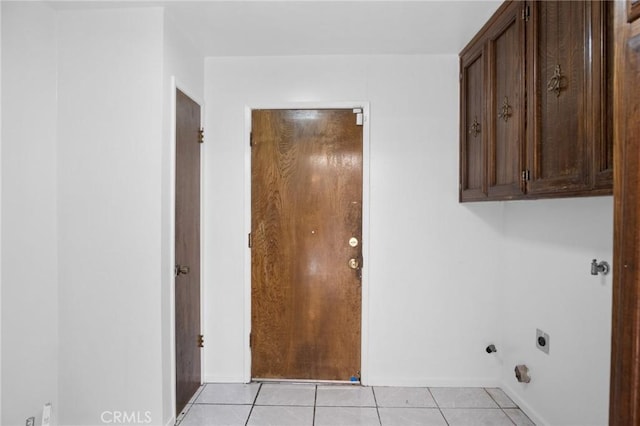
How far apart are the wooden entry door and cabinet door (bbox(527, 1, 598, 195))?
49.1 inches

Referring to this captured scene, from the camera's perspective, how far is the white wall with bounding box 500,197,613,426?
1.64 meters

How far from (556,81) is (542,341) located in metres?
1.48

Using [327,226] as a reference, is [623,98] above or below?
above

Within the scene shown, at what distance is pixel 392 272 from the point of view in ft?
8.52

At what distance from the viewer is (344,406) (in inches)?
90.8

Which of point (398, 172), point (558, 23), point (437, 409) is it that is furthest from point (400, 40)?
point (437, 409)

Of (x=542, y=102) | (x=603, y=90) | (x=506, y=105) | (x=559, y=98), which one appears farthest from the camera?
(x=506, y=105)

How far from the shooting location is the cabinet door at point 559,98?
1.22 m

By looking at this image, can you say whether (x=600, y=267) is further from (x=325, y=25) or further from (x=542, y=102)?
(x=325, y=25)

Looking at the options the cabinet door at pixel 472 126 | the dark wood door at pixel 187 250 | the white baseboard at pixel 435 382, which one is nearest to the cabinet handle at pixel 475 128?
the cabinet door at pixel 472 126

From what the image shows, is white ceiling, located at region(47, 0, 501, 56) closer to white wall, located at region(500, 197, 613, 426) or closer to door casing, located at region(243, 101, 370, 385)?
door casing, located at region(243, 101, 370, 385)

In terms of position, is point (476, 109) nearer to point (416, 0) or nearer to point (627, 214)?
point (416, 0)

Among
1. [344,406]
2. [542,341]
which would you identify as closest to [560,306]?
[542,341]

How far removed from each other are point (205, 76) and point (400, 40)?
1.42 m
